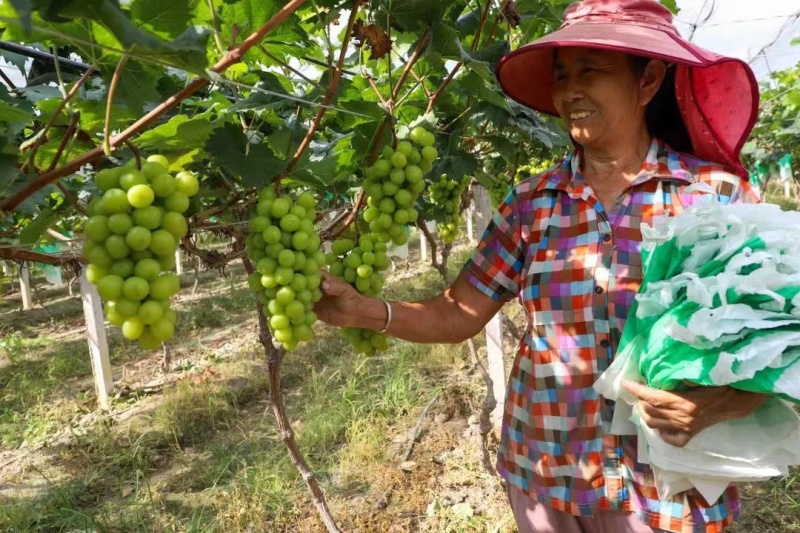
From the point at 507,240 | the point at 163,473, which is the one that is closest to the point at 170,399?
the point at 163,473

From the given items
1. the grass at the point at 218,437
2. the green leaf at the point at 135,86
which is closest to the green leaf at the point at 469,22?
the green leaf at the point at 135,86

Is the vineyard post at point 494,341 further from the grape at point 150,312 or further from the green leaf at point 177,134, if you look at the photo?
the grape at point 150,312

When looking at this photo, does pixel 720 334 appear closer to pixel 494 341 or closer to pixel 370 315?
pixel 370 315

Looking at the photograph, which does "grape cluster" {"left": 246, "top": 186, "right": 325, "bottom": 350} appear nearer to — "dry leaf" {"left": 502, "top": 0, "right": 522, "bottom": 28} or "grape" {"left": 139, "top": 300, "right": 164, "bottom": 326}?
"grape" {"left": 139, "top": 300, "right": 164, "bottom": 326}

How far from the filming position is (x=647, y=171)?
162cm

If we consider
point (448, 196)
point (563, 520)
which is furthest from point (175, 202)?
point (448, 196)

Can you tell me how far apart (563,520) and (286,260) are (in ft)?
4.18

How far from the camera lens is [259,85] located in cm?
142

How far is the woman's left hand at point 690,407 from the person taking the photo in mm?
1311

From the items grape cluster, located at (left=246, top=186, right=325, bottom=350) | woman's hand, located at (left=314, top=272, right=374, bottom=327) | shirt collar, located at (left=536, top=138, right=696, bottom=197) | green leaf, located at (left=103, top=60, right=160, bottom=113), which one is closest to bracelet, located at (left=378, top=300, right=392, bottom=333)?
woman's hand, located at (left=314, top=272, right=374, bottom=327)

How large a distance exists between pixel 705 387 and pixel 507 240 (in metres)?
0.78

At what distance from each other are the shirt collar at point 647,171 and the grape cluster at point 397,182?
0.52m

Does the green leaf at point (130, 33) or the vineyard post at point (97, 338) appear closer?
the green leaf at point (130, 33)

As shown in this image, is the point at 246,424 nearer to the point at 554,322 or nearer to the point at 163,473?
the point at 163,473
